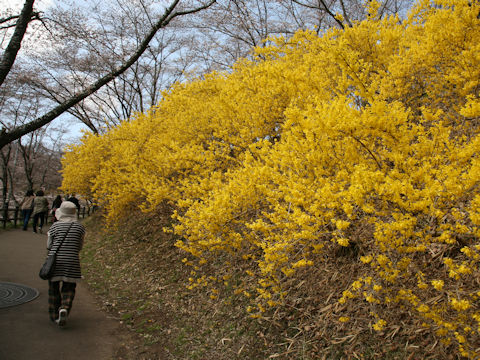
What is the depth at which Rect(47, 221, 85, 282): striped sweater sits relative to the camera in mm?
3729

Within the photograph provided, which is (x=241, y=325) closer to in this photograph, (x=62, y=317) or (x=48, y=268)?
(x=62, y=317)

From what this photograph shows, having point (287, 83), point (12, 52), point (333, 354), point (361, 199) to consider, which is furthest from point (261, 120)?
point (12, 52)

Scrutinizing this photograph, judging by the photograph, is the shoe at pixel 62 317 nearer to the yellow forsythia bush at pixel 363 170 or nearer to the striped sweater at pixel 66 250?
the striped sweater at pixel 66 250

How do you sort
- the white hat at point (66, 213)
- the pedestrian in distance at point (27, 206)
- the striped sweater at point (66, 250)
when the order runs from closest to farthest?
1. the striped sweater at point (66, 250)
2. the white hat at point (66, 213)
3. the pedestrian in distance at point (27, 206)

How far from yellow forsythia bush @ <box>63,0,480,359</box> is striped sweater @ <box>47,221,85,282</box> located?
1.20 metres

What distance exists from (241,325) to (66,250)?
7.05 feet

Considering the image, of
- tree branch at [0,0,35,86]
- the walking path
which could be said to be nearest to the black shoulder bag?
the walking path

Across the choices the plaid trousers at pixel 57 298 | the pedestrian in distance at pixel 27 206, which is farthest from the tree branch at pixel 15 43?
the pedestrian in distance at pixel 27 206

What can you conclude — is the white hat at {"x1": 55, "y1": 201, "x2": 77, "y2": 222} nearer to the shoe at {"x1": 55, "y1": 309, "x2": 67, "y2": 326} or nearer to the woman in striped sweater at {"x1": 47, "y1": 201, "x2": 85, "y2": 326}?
the woman in striped sweater at {"x1": 47, "y1": 201, "x2": 85, "y2": 326}

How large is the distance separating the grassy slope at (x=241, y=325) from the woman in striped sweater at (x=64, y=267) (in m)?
0.82

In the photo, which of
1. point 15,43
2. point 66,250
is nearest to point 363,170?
point 66,250

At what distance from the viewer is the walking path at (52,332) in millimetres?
3143

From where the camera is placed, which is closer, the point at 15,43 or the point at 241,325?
the point at 241,325

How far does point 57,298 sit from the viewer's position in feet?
12.4
